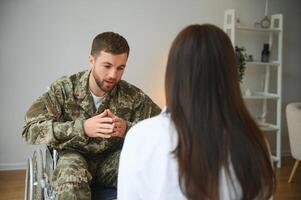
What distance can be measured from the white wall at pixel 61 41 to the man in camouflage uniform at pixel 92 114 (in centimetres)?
180

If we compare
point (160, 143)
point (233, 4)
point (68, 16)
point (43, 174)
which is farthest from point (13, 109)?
point (160, 143)

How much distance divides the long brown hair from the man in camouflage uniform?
1.94ft

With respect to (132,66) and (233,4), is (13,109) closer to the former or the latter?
(132,66)

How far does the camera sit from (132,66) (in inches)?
142

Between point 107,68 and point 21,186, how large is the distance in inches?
71.6

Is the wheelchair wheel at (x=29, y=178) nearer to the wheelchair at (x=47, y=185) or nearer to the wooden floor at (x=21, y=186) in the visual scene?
the wheelchair at (x=47, y=185)

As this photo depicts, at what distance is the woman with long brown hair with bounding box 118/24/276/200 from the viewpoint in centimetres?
83

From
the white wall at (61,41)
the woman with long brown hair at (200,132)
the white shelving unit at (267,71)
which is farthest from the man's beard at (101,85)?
the white shelving unit at (267,71)

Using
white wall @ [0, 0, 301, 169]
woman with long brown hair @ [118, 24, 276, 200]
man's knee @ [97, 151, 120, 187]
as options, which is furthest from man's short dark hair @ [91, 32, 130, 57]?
white wall @ [0, 0, 301, 169]

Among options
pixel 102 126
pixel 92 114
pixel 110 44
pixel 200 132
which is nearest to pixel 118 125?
pixel 102 126

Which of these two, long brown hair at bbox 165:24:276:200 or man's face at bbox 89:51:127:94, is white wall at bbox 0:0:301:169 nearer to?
man's face at bbox 89:51:127:94

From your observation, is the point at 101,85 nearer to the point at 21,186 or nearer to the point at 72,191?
the point at 72,191

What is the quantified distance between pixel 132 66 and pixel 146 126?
9.13 feet

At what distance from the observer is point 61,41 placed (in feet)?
11.0
